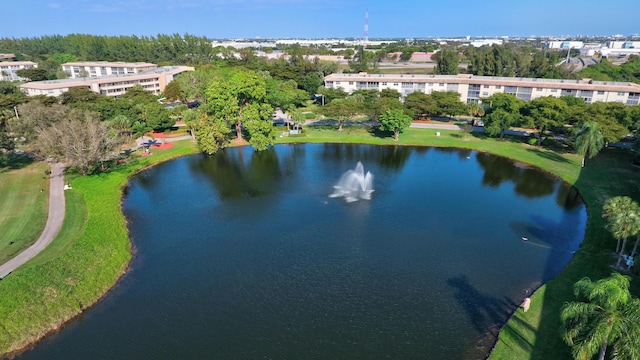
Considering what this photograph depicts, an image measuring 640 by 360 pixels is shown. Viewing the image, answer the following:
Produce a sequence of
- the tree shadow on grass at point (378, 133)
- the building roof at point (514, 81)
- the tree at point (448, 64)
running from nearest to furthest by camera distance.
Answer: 1. the tree shadow on grass at point (378, 133)
2. the building roof at point (514, 81)
3. the tree at point (448, 64)

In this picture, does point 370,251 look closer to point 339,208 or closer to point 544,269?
point 339,208

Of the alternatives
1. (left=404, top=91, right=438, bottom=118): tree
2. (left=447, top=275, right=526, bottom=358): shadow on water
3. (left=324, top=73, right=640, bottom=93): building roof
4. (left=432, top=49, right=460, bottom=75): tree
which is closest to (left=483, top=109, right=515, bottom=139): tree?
(left=404, top=91, right=438, bottom=118): tree

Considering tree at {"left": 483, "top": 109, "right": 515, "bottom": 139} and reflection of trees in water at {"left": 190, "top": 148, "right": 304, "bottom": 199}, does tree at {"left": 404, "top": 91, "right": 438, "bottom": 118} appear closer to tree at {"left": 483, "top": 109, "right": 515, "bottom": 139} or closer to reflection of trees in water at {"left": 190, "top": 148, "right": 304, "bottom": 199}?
tree at {"left": 483, "top": 109, "right": 515, "bottom": 139}

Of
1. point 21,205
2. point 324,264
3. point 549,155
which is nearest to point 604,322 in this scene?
point 324,264

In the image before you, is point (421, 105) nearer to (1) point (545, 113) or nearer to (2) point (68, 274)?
(1) point (545, 113)

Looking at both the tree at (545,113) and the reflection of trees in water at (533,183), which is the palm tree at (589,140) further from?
the tree at (545,113)

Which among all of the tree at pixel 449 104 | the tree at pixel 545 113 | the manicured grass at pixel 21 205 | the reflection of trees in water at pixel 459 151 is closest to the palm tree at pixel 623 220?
the reflection of trees in water at pixel 459 151
